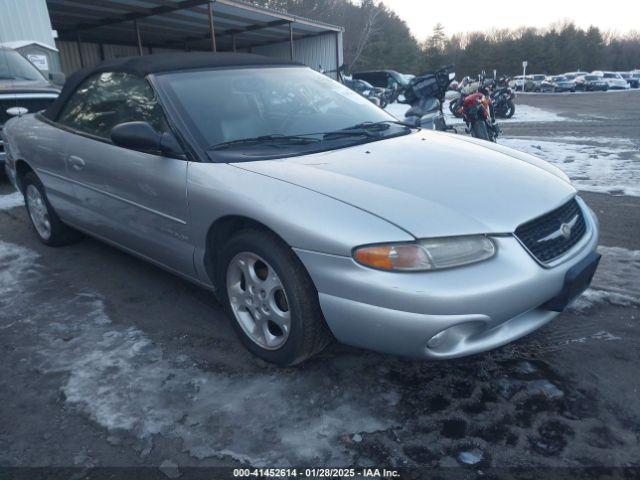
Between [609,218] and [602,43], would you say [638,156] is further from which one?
[602,43]

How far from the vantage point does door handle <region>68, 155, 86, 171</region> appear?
3369 mm

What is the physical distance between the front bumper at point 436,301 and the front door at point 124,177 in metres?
0.96

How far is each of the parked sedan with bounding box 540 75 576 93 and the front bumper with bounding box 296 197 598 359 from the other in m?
42.3

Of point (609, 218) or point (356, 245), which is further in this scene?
point (609, 218)

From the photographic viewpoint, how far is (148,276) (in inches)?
143

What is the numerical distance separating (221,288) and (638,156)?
7304 mm

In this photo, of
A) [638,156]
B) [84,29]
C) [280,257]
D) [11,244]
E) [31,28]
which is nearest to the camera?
[280,257]

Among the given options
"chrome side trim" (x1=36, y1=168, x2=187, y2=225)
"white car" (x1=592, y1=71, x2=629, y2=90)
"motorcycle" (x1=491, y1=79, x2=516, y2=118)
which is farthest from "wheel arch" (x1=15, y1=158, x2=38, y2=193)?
"white car" (x1=592, y1=71, x2=629, y2=90)

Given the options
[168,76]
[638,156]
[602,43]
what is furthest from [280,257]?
[602,43]

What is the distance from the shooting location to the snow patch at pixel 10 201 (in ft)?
18.6

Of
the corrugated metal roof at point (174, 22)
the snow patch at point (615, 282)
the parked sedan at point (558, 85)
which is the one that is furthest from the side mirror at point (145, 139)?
the parked sedan at point (558, 85)

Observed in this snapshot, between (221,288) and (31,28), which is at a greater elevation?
(31,28)

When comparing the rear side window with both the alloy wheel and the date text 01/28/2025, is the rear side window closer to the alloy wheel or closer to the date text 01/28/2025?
the alloy wheel

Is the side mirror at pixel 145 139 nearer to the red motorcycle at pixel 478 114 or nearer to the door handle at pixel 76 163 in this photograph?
the door handle at pixel 76 163
